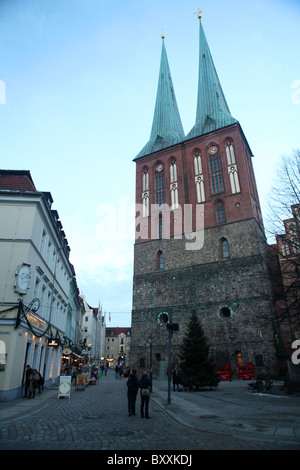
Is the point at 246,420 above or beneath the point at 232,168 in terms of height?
beneath

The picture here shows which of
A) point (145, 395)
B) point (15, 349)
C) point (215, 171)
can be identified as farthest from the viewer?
point (215, 171)

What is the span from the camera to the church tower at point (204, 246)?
2914 cm

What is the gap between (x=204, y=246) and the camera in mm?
33688

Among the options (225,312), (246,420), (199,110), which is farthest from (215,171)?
(246,420)

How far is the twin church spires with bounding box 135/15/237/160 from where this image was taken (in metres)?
40.4

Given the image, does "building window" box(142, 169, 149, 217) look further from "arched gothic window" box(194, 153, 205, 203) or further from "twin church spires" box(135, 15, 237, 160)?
"arched gothic window" box(194, 153, 205, 203)

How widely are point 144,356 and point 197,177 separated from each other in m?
21.4

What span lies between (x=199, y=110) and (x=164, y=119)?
6219 mm

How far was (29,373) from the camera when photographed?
15.6m

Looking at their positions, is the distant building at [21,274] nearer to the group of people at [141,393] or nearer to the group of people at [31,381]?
the group of people at [31,381]

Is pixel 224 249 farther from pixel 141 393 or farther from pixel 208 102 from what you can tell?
pixel 141 393

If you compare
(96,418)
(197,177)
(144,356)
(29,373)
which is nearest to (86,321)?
(144,356)

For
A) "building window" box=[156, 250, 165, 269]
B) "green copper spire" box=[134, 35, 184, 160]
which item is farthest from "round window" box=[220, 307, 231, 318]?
"green copper spire" box=[134, 35, 184, 160]

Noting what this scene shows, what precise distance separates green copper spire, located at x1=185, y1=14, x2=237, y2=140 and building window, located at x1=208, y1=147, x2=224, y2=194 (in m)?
3.09
